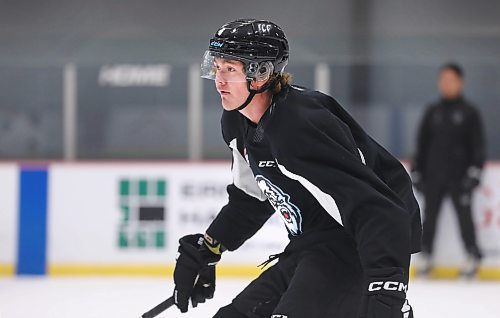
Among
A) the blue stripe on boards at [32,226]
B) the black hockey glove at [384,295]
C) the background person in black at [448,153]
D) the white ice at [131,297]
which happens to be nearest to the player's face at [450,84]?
the background person in black at [448,153]

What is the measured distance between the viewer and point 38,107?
7324 mm

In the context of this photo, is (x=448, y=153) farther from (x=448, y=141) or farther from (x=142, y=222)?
(x=142, y=222)

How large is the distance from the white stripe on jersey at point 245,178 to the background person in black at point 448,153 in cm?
359

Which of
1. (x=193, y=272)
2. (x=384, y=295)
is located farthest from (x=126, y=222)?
(x=384, y=295)

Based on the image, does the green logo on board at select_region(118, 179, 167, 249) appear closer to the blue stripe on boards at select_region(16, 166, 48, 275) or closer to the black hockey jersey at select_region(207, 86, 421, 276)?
the blue stripe on boards at select_region(16, 166, 48, 275)

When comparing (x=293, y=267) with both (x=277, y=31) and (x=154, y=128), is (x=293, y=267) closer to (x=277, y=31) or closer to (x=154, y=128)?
(x=277, y=31)

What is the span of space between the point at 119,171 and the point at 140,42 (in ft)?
6.16

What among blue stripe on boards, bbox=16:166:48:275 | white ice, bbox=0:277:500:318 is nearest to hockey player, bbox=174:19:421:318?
white ice, bbox=0:277:500:318

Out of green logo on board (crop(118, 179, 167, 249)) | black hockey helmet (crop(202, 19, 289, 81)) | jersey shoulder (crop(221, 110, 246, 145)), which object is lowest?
green logo on board (crop(118, 179, 167, 249))

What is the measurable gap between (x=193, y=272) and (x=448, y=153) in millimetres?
3928

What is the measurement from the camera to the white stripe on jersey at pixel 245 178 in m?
2.76

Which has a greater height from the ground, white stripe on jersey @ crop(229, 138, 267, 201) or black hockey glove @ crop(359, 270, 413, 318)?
white stripe on jersey @ crop(229, 138, 267, 201)

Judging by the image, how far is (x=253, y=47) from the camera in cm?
248

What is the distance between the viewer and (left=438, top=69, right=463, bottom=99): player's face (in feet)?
21.0
